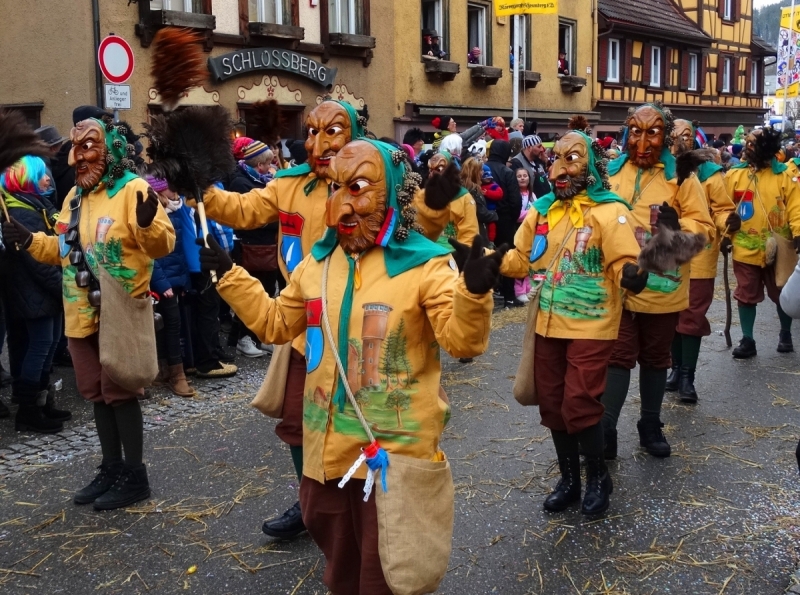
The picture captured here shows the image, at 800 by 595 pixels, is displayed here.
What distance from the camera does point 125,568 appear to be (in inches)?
160

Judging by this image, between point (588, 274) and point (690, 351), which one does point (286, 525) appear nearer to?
point (588, 274)

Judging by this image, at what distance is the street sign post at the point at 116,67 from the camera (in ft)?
30.1

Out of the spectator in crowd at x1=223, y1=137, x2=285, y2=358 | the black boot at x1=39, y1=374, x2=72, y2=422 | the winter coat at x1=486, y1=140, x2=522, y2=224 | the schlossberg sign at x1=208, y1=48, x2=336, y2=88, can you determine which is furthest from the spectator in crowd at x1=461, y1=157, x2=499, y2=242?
the schlossberg sign at x1=208, y1=48, x2=336, y2=88

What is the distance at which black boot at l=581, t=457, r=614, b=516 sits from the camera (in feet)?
15.1

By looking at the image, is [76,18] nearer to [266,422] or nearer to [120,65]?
[120,65]

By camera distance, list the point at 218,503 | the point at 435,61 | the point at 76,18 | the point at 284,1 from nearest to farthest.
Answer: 1. the point at 218,503
2. the point at 76,18
3. the point at 284,1
4. the point at 435,61

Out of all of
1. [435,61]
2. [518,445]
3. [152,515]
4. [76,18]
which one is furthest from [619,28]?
[152,515]

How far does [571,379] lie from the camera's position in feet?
14.5

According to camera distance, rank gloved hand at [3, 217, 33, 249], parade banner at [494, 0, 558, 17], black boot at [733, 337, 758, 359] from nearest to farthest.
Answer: gloved hand at [3, 217, 33, 249] < black boot at [733, 337, 758, 359] < parade banner at [494, 0, 558, 17]

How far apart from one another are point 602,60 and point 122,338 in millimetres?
23376

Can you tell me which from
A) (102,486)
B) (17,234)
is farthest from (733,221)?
(17,234)

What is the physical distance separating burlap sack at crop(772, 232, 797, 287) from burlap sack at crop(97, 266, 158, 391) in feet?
19.1

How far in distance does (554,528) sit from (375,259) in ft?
6.99

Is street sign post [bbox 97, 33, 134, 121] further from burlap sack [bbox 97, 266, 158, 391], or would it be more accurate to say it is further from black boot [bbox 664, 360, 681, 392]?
black boot [bbox 664, 360, 681, 392]
